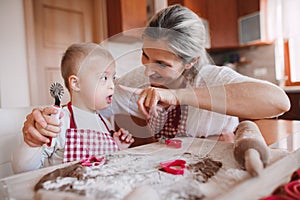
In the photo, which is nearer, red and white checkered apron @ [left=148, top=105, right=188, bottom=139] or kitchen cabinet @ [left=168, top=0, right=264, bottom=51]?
red and white checkered apron @ [left=148, top=105, right=188, bottom=139]

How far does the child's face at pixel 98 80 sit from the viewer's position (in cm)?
68

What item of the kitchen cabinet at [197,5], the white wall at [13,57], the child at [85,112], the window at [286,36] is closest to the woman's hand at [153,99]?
the child at [85,112]

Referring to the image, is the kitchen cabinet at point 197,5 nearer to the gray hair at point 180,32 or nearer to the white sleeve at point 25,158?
the gray hair at point 180,32

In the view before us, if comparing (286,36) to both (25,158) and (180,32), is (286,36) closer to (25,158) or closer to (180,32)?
(180,32)

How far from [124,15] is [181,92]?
1.80 m

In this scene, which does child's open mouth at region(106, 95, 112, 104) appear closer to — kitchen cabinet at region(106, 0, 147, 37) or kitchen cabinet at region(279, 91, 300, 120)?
kitchen cabinet at region(106, 0, 147, 37)

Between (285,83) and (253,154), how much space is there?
109 inches

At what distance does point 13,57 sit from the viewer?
195cm

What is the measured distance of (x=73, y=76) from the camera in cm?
73

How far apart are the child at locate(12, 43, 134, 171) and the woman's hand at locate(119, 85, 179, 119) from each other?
0.11 meters

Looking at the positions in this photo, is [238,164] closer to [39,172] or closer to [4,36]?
[39,172]

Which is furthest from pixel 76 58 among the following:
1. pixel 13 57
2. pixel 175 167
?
pixel 13 57

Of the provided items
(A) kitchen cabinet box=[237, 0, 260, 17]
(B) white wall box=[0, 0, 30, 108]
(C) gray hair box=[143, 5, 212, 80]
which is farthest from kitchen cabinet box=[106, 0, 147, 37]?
(C) gray hair box=[143, 5, 212, 80]

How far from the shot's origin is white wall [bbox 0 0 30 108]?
6.20 feet
